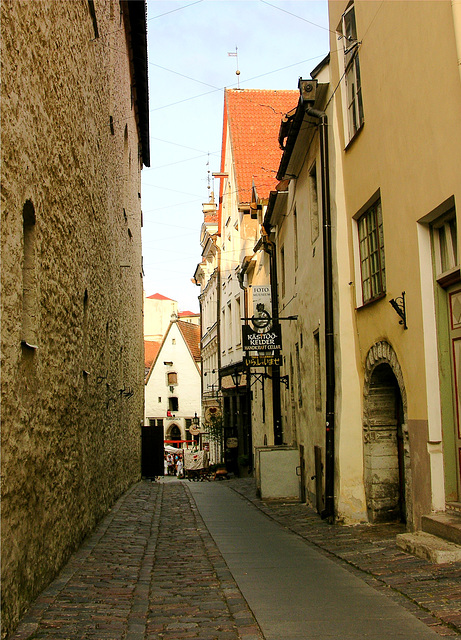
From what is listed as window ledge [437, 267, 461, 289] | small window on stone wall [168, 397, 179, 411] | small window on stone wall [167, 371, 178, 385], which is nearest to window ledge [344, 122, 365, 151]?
window ledge [437, 267, 461, 289]

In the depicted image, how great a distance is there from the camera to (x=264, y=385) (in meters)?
23.4

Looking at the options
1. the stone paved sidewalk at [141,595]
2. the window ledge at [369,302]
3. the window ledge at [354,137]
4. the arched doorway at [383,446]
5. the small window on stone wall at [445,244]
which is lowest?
the stone paved sidewalk at [141,595]

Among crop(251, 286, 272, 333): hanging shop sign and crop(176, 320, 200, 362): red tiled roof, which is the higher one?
crop(176, 320, 200, 362): red tiled roof

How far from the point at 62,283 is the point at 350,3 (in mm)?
6579

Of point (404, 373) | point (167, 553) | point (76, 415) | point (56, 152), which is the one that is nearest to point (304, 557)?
point (167, 553)

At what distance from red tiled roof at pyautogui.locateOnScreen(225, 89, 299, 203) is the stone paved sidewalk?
20405mm

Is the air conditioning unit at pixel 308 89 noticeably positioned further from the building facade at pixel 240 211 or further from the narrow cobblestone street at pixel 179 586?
the building facade at pixel 240 211

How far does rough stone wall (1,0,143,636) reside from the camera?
17.7 feet

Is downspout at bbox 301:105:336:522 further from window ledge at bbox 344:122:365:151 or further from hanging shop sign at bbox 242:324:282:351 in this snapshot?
hanging shop sign at bbox 242:324:282:351

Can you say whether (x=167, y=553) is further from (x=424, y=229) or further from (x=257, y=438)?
(x=257, y=438)

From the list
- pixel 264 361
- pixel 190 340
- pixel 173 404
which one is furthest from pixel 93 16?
pixel 173 404

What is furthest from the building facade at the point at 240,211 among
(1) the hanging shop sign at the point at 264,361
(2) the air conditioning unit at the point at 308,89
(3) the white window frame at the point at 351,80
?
(3) the white window frame at the point at 351,80

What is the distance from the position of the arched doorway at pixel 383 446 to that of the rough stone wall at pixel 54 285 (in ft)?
13.1

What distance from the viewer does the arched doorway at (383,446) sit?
10648 mm
